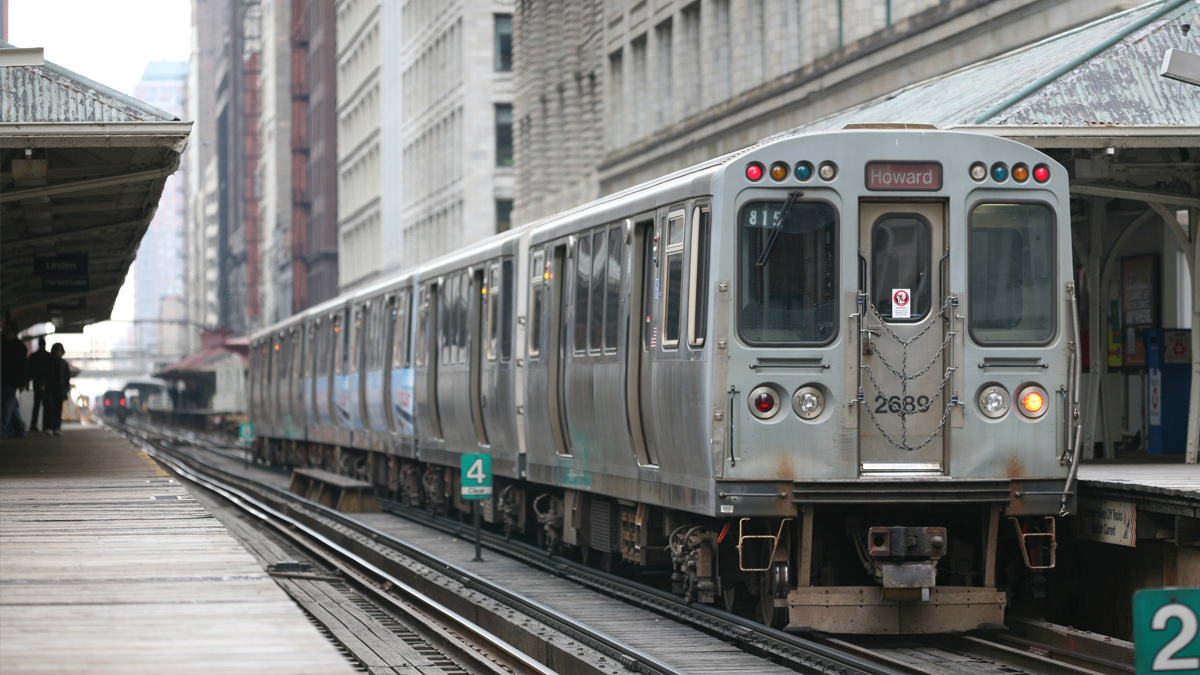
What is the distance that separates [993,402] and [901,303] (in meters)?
0.89

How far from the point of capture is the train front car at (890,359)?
12.0 m

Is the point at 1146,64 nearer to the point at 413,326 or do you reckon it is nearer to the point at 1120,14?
the point at 1120,14

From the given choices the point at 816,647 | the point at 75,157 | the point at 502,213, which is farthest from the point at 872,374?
the point at 502,213

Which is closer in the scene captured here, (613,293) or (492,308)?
(613,293)

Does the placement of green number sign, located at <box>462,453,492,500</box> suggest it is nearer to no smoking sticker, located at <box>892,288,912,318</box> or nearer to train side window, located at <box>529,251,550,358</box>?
train side window, located at <box>529,251,550,358</box>

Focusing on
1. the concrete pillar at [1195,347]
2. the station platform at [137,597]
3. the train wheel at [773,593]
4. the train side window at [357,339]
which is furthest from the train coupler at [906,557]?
the train side window at [357,339]

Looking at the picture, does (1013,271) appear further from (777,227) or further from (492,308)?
(492,308)

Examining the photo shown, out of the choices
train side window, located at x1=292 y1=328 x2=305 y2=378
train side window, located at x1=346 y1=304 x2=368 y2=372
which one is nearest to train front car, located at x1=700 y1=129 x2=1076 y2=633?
train side window, located at x1=346 y1=304 x2=368 y2=372

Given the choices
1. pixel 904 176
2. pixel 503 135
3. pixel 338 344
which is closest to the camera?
pixel 904 176

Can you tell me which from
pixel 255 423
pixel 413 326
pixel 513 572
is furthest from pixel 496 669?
pixel 255 423

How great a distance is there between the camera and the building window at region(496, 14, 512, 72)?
6400 cm

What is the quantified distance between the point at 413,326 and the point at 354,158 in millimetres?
63084

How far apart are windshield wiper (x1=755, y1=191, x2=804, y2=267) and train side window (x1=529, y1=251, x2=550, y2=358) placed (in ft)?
17.9

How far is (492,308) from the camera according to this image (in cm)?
1986
